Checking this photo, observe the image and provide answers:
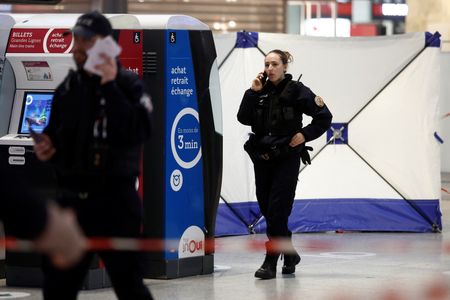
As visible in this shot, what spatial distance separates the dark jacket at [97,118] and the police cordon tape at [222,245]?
0.37 meters

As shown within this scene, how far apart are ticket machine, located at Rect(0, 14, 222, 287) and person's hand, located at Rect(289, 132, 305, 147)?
0.66 metres

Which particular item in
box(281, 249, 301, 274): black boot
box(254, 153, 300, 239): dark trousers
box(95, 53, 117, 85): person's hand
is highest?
box(95, 53, 117, 85): person's hand

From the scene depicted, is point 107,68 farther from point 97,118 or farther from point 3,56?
point 3,56

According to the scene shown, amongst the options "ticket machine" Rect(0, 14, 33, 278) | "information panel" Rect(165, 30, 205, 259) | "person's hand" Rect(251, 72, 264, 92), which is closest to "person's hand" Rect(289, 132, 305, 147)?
"person's hand" Rect(251, 72, 264, 92)

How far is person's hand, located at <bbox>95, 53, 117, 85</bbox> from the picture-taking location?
6051 mm

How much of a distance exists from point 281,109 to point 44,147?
3969mm

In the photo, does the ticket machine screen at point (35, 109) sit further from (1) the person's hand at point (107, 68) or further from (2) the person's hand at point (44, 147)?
(1) the person's hand at point (107, 68)

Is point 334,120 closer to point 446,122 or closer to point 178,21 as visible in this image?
point 178,21

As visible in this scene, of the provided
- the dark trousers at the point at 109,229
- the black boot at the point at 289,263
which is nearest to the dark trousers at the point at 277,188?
the black boot at the point at 289,263

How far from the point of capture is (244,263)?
11.0 meters

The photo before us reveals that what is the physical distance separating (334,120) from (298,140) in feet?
11.7

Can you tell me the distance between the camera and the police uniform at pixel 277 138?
31.9 ft

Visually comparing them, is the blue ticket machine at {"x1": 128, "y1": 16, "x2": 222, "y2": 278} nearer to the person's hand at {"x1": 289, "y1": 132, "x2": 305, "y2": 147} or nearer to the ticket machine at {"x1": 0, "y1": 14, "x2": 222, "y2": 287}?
the ticket machine at {"x1": 0, "y1": 14, "x2": 222, "y2": 287}

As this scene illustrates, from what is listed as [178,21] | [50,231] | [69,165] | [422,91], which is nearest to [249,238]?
[422,91]
